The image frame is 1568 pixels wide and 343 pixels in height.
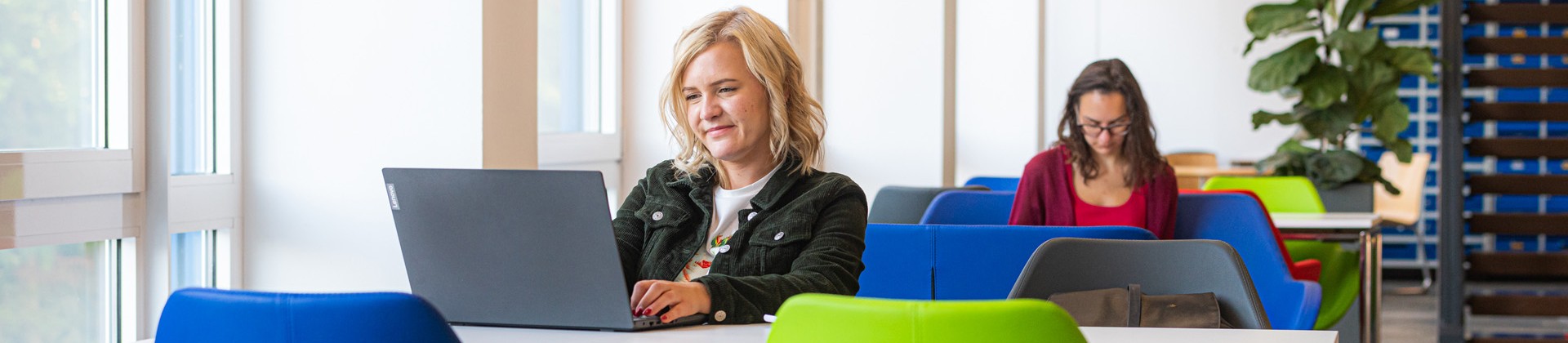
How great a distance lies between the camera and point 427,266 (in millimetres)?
1549

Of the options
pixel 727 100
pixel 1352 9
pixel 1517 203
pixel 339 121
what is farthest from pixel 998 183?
pixel 1517 203

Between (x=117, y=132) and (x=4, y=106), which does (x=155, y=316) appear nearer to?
(x=117, y=132)

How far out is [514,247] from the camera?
149 cm

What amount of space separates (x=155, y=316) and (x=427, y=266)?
0.85 metres

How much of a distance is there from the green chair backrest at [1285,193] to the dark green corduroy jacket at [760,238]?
10.8ft

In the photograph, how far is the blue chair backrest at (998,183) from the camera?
14.8 feet

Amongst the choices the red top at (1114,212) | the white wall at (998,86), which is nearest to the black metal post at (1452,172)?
the white wall at (998,86)

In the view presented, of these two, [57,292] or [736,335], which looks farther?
[57,292]

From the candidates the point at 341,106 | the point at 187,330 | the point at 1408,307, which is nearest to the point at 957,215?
the point at 341,106

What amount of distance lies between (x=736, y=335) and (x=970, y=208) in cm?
173

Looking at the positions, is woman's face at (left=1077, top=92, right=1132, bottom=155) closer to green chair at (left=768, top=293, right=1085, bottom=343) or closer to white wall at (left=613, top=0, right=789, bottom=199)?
white wall at (left=613, top=0, right=789, bottom=199)

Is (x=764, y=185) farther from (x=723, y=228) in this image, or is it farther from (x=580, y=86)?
(x=580, y=86)

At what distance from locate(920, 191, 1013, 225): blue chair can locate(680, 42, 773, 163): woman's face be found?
1345 millimetres

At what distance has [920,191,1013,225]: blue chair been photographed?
10.3ft
